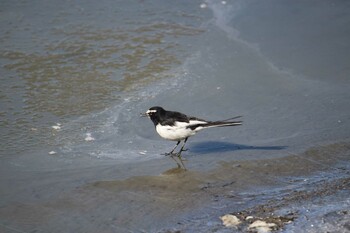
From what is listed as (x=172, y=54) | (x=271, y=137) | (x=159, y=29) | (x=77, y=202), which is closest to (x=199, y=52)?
(x=172, y=54)

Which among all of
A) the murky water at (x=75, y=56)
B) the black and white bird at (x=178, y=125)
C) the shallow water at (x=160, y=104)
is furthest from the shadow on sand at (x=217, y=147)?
the murky water at (x=75, y=56)

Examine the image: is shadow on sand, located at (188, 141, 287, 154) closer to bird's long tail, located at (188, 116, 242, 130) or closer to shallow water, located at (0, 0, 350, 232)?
shallow water, located at (0, 0, 350, 232)

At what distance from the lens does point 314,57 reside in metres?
10.0

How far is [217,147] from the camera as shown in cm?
723

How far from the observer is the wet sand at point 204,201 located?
5.06 meters

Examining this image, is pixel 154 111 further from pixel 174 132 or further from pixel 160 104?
pixel 160 104

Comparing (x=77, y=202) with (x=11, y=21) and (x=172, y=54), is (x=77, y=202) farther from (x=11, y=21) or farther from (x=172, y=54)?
(x=11, y=21)

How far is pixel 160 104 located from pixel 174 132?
1359 mm

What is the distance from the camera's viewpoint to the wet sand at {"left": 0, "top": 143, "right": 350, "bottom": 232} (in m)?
5.06

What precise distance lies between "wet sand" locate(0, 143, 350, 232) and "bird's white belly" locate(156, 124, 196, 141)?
70cm

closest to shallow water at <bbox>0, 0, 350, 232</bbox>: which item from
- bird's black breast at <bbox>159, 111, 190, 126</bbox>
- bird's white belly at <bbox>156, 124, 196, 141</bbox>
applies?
bird's white belly at <bbox>156, 124, 196, 141</bbox>

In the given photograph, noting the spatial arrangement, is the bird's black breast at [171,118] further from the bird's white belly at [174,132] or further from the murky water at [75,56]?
the murky water at [75,56]

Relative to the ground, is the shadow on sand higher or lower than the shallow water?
lower

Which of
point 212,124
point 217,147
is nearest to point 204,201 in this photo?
point 212,124
